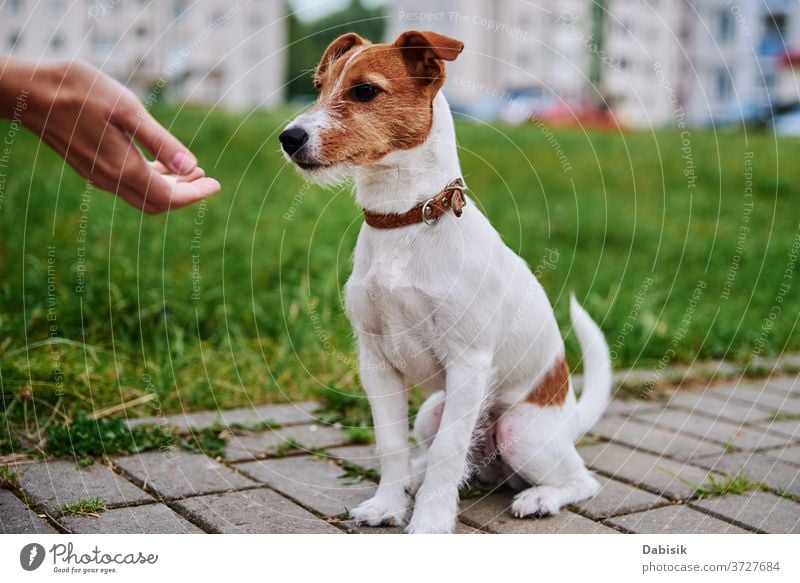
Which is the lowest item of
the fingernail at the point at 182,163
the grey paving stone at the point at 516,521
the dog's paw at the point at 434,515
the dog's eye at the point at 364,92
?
the grey paving stone at the point at 516,521

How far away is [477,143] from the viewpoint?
10.5 m

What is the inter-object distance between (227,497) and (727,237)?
239 inches

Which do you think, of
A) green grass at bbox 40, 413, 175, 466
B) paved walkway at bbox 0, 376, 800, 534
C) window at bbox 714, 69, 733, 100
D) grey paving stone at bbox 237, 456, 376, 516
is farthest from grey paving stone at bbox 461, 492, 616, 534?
window at bbox 714, 69, 733, 100

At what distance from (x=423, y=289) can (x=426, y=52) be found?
0.70 m

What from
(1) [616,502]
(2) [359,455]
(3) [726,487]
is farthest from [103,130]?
(3) [726,487]

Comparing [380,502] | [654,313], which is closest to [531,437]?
[380,502]

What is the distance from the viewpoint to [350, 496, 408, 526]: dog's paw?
2748 millimetres

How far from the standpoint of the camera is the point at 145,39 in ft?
32.6

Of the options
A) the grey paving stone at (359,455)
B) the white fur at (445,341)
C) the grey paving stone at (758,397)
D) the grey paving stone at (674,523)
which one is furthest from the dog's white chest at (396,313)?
the grey paving stone at (758,397)

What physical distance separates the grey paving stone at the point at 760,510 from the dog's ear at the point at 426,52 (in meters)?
1.72

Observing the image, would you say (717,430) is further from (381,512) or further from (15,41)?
(15,41)

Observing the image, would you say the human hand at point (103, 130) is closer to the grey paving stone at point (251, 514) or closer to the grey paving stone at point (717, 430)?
the grey paving stone at point (251, 514)

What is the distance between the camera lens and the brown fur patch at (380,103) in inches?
98.7
